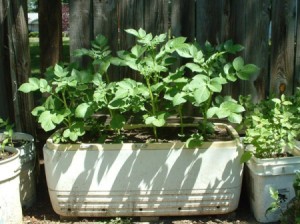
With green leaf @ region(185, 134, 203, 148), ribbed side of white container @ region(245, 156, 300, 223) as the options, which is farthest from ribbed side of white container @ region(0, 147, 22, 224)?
ribbed side of white container @ region(245, 156, 300, 223)

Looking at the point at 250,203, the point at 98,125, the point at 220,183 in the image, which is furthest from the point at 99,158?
the point at 250,203

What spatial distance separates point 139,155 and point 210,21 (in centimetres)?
125

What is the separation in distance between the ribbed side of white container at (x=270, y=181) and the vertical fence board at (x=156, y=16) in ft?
4.17

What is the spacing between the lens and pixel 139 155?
3.41 metres

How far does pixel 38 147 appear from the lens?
4.25 m

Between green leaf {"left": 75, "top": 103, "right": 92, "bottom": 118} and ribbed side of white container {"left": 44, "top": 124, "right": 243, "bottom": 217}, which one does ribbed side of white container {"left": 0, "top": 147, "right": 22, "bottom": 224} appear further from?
green leaf {"left": 75, "top": 103, "right": 92, "bottom": 118}

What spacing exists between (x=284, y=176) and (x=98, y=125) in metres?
1.43

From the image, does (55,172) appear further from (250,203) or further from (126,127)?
(250,203)

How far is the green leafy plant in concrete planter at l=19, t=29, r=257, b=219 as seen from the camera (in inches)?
132

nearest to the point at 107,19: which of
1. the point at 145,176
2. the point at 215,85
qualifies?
the point at 215,85

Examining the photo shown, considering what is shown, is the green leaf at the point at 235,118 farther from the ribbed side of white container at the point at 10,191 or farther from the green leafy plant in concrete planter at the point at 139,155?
the ribbed side of white container at the point at 10,191

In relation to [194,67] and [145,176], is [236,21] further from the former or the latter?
[145,176]

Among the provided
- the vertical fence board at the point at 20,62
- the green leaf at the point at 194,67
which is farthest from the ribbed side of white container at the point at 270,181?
the vertical fence board at the point at 20,62

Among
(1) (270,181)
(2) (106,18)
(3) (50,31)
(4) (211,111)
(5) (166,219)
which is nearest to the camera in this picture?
(4) (211,111)
